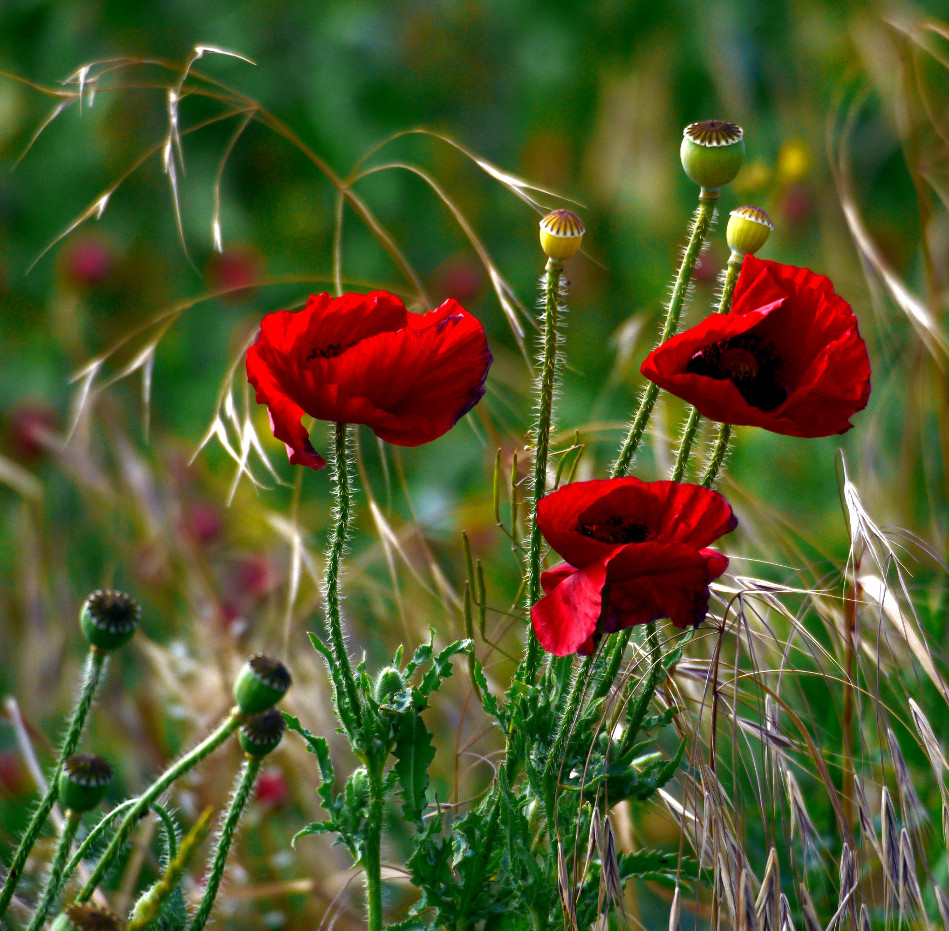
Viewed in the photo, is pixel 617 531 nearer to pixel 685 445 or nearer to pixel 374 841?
pixel 685 445

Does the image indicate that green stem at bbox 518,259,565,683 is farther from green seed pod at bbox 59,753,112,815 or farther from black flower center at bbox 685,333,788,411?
green seed pod at bbox 59,753,112,815

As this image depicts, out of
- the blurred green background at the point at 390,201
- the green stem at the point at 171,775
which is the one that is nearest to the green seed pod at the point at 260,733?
the green stem at the point at 171,775

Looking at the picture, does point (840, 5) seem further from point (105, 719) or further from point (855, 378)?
point (855, 378)

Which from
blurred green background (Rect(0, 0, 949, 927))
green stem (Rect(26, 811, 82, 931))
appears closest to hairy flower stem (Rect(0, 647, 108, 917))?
green stem (Rect(26, 811, 82, 931))

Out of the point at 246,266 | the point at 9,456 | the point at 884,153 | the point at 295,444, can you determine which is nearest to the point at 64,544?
the point at 9,456

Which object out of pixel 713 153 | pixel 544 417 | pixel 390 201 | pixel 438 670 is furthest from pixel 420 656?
pixel 390 201

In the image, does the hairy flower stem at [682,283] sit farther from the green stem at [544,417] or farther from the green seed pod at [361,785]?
the green seed pod at [361,785]
